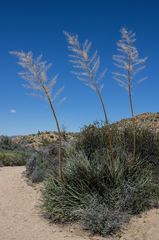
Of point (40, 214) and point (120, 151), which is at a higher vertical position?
point (120, 151)

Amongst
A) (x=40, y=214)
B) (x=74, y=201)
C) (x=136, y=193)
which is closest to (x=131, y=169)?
(x=136, y=193)

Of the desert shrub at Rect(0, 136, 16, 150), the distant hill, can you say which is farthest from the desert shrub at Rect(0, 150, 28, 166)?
the desert shrub at Rect(0, 136, 16, 150)

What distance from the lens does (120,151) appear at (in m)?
11.6

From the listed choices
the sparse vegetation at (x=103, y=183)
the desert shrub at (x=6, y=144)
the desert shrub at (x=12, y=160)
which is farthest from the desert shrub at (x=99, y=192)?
the desert shrub at (x=6, y=144)

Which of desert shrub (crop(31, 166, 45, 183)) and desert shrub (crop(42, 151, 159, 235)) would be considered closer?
desert shrub (crop(42, 151, 159, 235))

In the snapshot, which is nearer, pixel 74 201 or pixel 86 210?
pixel 86 210

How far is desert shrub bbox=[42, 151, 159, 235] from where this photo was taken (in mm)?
9594

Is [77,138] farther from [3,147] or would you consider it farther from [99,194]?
[3,147]

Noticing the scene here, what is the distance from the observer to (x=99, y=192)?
10.4 meters

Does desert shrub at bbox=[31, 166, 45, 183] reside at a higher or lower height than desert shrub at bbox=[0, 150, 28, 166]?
lower

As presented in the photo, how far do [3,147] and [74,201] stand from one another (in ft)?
65.1

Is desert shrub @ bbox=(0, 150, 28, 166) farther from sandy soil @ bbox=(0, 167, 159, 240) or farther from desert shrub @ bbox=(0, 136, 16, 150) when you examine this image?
sandy soil @ bbox=(0, 167, 159, 240)

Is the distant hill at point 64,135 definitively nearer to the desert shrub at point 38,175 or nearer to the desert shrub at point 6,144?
the desert shrub at point 38,175

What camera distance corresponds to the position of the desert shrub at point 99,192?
9594 mm
